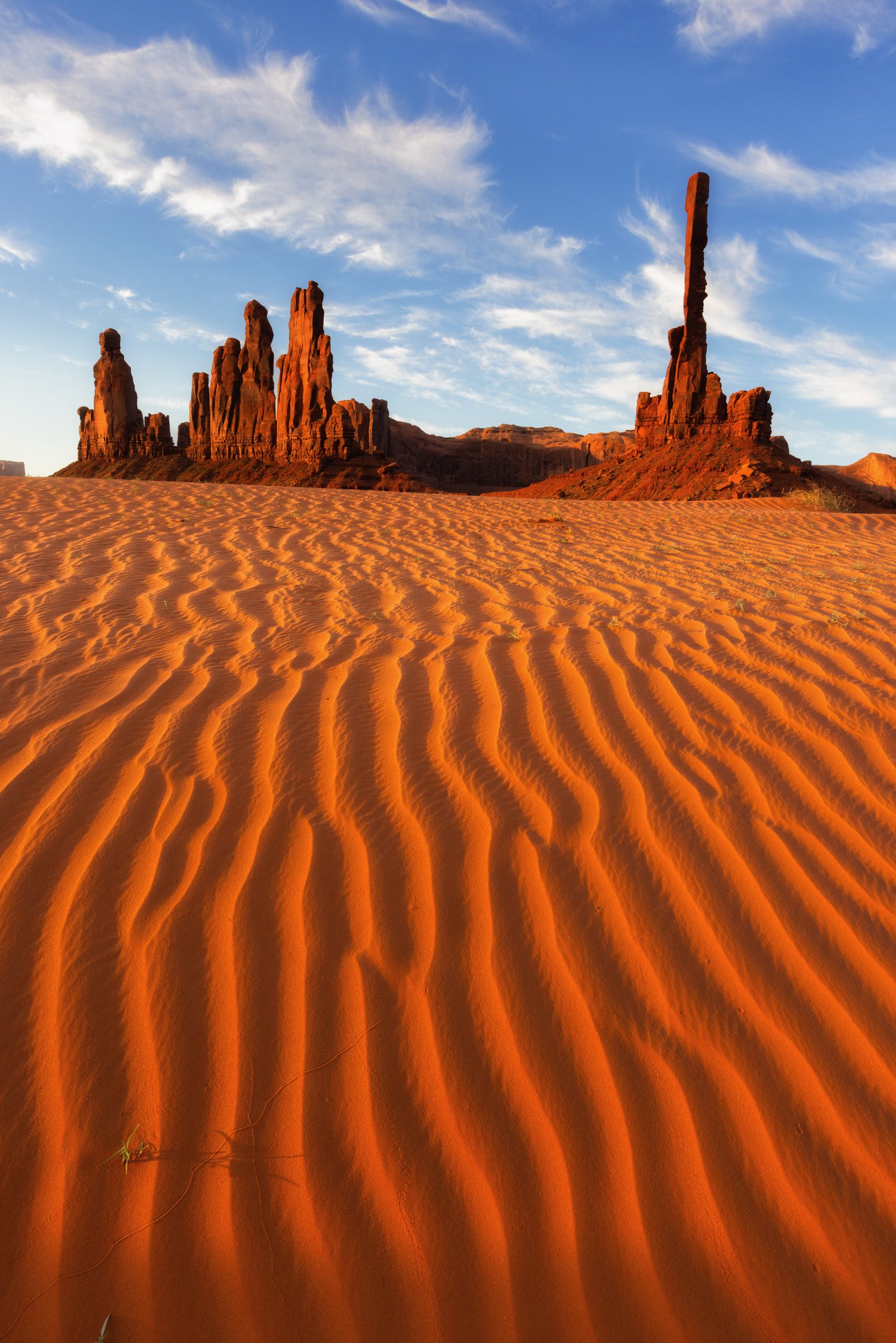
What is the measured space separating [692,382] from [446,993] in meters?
40.0

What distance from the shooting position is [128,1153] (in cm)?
150

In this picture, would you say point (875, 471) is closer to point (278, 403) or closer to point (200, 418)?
point (278, 403)

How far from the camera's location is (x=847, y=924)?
209 centimetres

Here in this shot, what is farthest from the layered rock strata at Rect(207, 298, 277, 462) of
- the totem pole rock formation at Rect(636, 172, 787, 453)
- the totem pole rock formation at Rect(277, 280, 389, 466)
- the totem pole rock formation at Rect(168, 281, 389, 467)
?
the totem pole rock formation at Rect(636, 172, 787, 453)

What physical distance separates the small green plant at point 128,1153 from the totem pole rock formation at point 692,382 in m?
36.4

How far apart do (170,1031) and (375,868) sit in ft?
2.30

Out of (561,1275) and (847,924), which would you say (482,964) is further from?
(847,924)

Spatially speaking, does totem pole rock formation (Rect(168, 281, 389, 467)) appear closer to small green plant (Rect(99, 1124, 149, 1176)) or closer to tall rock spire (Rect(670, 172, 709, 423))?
tall rock spire (Rect(670, 172, 709, 423))

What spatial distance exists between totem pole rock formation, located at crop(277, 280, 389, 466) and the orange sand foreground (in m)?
46.4

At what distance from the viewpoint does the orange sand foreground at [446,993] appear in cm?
138

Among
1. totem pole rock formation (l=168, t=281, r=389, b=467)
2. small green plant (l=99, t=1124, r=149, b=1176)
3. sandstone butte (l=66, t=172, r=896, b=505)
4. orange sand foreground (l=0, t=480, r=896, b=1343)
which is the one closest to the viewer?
orange sand foreground (l=0, t=480, r=896, b=1343)

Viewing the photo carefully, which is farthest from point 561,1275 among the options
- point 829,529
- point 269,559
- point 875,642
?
point 829,529

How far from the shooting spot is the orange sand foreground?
138cm

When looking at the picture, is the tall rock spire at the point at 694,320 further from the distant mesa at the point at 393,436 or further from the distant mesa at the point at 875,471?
the distant mesa at the point at 875,471
